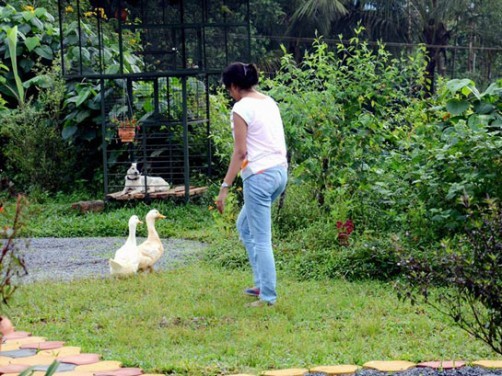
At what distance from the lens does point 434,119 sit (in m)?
8.06

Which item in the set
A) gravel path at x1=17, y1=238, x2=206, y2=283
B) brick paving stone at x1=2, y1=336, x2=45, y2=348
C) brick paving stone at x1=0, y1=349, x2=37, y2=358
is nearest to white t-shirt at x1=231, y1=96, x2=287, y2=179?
brick paving stone at x1=2, y1=336, x2=45, y2=348

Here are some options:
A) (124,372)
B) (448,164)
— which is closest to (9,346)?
(124,372)

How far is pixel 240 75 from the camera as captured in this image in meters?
5.63

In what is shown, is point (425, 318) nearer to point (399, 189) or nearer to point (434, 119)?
point (399, 189)

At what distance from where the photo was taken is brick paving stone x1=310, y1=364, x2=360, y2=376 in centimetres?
413

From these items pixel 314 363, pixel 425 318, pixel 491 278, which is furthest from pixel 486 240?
pixel 425 318

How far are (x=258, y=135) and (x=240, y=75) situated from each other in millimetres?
424

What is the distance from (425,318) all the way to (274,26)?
87.0 ft

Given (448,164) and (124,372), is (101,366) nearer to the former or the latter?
(124,372)

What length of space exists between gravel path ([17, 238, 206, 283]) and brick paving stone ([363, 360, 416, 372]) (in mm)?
3281

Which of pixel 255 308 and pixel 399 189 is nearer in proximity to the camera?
pixel 255 308

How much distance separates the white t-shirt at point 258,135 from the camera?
5539 millimetres

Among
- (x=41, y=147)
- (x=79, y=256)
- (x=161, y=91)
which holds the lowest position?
(x=79, y=256)

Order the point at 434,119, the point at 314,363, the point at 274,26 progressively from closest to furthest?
the point at 314,363 → the point at 434,119 → the point at 274,26
